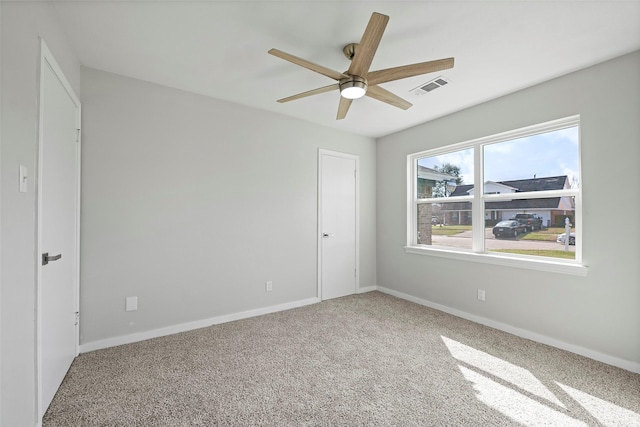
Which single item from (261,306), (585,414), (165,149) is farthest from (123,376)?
(585,414)

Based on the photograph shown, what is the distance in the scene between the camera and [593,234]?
2412 millimetres

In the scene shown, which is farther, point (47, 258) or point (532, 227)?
point (532, 227)

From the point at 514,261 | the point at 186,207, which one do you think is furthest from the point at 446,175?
the point at 186,207

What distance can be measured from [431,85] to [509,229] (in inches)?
70.9

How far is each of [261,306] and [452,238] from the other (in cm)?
264

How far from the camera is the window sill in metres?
2.50

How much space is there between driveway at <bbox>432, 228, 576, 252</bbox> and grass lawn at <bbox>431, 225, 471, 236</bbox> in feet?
0.14

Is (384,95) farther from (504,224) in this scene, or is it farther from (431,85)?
(504,224)

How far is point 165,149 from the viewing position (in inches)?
112

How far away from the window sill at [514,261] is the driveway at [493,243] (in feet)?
0.38

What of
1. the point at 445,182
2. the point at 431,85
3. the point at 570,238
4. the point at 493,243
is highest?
the point at 431,85

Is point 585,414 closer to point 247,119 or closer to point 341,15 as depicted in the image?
point 341,15

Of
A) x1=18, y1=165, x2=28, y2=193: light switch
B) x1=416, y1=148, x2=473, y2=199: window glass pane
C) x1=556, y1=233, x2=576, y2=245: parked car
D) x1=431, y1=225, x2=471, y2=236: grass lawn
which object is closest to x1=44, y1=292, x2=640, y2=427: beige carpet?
x1=556, y1=233, x2=576, y2=245: parked car

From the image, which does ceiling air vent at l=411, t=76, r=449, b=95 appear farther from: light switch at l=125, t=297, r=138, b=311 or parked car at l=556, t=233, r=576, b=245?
light switch at l=125, t=297, r=138, b=311
